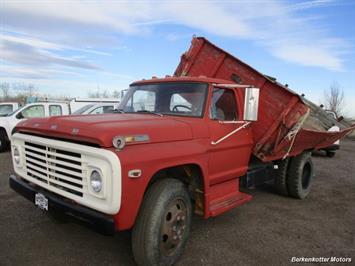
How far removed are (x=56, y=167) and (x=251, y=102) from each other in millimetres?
2575

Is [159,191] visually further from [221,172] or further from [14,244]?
[14,244]

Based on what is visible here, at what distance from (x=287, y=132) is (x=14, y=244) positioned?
178 inches

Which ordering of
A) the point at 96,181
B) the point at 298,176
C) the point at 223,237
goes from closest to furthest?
the point at 96,181, the point at 223,237, the point at 298,176

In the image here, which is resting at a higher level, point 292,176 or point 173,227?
point 173,227

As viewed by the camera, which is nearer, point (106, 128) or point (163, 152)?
point (106, 128)

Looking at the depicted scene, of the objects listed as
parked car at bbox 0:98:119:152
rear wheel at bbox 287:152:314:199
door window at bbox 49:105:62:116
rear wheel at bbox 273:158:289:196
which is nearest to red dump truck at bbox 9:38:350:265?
rear wheel at bbox 273:158:289:196

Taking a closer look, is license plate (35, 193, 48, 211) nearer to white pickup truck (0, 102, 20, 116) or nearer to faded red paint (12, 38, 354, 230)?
faded red paint (12, 38, 354, 230)

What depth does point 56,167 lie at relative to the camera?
3738 millimetres

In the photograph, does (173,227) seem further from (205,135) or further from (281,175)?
(281,175)

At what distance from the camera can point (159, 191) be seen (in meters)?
3.76

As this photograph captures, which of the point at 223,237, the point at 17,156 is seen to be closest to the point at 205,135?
the point at 223,237

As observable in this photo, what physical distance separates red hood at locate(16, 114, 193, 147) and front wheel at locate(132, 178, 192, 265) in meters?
0.58

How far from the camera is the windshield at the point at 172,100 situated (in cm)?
482

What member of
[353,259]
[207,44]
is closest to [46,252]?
[353,259]
